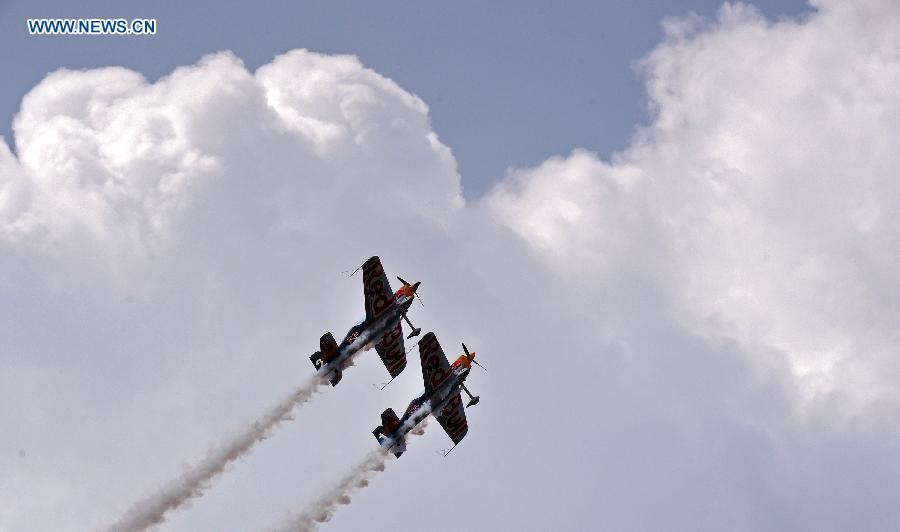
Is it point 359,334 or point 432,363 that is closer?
point 432,363

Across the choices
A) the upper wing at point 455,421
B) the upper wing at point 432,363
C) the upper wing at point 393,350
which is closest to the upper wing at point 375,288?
the upper wing at point 393,350

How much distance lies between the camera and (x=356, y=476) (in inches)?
6029

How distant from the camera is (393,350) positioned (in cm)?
15562

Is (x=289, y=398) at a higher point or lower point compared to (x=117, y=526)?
higher

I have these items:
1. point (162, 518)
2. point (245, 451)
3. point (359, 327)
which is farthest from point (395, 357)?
point (162, 518)

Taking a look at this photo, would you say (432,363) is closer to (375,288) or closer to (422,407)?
(422,407)

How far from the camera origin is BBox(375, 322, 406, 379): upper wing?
15425 centimetres

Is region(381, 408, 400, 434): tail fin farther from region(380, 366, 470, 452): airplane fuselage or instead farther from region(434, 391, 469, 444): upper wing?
region(434, 391, 469, 444): upper wing

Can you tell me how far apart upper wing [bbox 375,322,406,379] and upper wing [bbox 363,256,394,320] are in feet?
8.99

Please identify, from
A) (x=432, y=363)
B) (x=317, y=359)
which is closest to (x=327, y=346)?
(x=317, y=359)

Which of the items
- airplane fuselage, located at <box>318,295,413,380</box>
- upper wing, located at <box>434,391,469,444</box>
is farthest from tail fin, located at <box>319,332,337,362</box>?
upper wing, located at <box>434,391,469,444</box>

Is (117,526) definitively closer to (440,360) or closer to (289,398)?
(289,398)

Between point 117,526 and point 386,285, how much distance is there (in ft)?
107

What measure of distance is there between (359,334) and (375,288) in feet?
15.6
